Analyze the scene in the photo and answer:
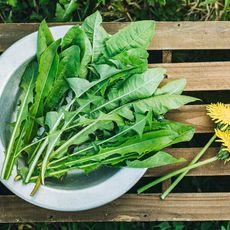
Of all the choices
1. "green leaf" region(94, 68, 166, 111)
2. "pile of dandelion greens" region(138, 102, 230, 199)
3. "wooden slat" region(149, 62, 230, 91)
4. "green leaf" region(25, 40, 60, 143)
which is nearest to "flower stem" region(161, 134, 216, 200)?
"pile of dandelion greens" region(138, 102, 230, 199)

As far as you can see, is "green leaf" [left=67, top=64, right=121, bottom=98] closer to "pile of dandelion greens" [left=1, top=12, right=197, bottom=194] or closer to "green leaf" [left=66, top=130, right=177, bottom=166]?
"pile of dandelion greens" [left=1, top=12, right=197, bottom=194]

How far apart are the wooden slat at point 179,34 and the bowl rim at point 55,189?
0.13 metres

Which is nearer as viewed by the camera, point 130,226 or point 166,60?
point 166,60

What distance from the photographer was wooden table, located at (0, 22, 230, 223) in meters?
1.19

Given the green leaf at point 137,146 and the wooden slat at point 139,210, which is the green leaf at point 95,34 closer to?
the green leaf at point 137,146

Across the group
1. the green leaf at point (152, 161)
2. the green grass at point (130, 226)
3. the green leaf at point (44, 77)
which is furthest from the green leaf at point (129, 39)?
the green grass at point (130, 226)

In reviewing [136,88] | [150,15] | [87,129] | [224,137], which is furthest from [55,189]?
[150,15]

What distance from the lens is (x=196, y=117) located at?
1.21 metres

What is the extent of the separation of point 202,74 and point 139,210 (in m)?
0.33

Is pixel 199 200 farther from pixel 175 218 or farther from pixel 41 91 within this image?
pixel 41 91

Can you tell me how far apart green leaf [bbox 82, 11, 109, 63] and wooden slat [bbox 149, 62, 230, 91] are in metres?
0.17

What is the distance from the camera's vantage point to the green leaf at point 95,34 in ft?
3.44

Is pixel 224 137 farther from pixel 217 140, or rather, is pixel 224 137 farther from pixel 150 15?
pixel 150 15

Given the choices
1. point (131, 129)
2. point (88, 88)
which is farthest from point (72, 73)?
point (131, 129)
